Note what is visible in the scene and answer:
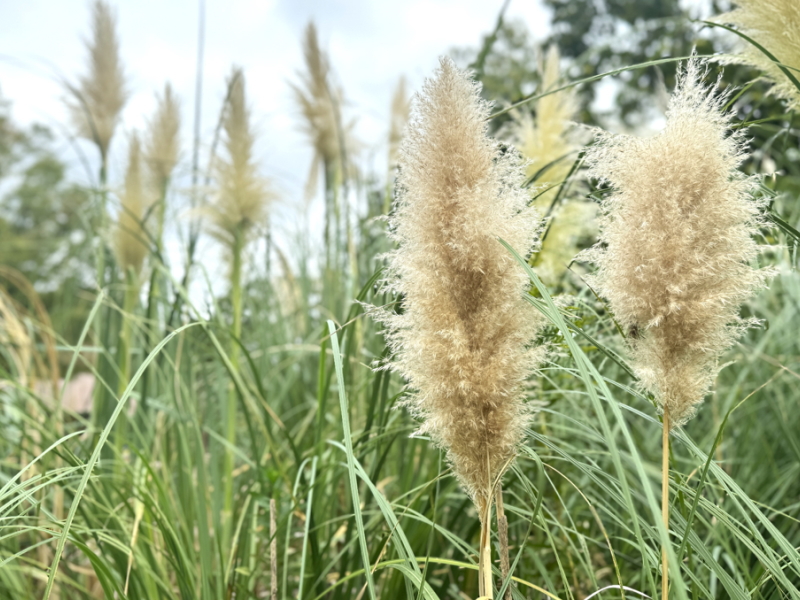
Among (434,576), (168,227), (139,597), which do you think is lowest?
(434,576)

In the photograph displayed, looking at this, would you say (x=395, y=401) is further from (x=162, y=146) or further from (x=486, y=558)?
(x=162, y=146)

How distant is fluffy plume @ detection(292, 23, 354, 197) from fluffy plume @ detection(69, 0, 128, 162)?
1027 millimetres

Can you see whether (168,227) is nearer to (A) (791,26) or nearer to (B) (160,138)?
(B) (160,138)

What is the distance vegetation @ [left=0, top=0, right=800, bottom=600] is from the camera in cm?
112

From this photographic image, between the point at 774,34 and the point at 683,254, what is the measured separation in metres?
0.82

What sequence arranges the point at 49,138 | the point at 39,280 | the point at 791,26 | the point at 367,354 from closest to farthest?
the point at 791,26
the point at 367,354
the point at 39,280
the point at 49,138

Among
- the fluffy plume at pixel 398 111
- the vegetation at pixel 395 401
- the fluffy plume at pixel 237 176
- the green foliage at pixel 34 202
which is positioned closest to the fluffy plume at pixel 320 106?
the vegetation at pixel 395 401

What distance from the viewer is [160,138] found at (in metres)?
3.23

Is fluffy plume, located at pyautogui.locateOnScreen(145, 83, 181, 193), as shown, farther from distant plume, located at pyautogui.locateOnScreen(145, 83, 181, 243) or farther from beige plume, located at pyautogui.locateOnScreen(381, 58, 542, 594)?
beige plume, located at pyautogui.locateOnScreen(381, 58, 542, 594)

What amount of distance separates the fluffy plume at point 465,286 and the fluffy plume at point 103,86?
2884mm

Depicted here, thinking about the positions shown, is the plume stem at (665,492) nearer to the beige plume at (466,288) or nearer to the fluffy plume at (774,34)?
the beige plume at (466,288)

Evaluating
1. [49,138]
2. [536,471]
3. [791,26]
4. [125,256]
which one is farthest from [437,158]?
[49,138]

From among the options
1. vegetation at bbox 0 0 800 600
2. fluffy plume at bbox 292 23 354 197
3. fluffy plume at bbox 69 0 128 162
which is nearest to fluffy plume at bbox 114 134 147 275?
vegetation at bbox 0 0 800 600

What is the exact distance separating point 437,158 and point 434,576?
64.9 inches
